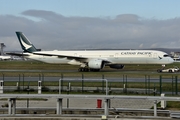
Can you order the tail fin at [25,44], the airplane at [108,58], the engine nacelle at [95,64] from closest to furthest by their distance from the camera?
the engine nacelle at [95,64], the airplane at [108,58], the tail fin at [25,44]

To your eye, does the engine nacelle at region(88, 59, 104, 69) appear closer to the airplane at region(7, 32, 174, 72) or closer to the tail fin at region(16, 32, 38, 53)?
the airplane at region(7, 32, 174, 72)

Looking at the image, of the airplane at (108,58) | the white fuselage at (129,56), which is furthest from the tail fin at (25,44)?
the white fuselage at (129,56)

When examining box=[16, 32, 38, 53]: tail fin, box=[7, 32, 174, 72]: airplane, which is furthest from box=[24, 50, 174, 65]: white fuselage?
box=[16, 32, 38, 53]: tail fin

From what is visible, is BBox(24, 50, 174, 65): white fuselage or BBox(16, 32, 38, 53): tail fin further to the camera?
BBox(16, 32, 38, 53): tail fin

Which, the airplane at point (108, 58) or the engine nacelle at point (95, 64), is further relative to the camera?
the airplane at point (108, 58)

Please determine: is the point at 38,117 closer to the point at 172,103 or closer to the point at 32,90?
the point at 172,103

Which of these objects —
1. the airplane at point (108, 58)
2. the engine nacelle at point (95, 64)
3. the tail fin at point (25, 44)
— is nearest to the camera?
the engine nacelle at point (95, 64)

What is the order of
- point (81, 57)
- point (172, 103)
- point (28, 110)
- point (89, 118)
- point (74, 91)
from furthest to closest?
point (81, 57) < point (74, 91) < point (172, 103) < point (28, 110) < point (89, 118)

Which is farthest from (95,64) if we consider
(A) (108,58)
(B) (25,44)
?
(B) (25,44)

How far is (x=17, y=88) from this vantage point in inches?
1022

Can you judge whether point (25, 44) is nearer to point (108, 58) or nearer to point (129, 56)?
point (108, 58)

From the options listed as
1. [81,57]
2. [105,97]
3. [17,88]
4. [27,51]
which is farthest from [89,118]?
[27,51]

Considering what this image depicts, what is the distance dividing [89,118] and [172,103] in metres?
8.83

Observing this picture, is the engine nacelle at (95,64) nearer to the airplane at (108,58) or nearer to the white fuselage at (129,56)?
the airplane at (108,58)
